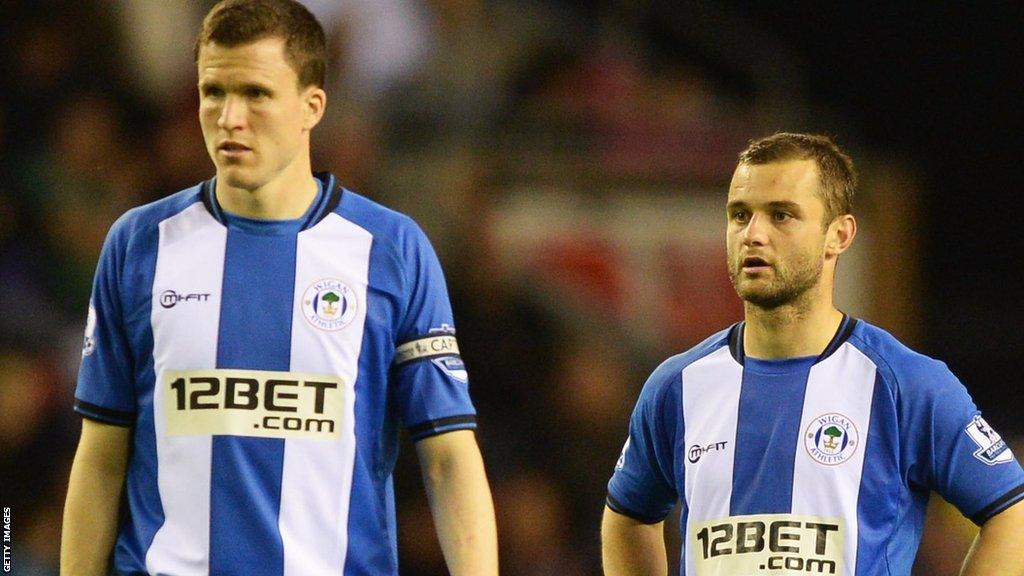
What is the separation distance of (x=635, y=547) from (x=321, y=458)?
1.02 meters

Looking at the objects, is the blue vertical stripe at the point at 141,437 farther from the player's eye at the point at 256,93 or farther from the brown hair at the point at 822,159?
the brown hair at the point at 822,159

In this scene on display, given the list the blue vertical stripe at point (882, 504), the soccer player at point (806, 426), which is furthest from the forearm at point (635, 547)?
the blue vertical stripe at point (882, 504)

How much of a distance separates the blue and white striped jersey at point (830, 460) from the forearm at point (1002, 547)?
30 millimetres

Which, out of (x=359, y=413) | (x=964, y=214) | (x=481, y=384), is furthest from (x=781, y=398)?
(x=964, y=214)

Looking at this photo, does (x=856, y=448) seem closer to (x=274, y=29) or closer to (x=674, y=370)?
(x=674, y=370)

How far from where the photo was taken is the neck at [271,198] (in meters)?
3.71

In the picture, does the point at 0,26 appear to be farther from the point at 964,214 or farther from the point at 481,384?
the point at 964,214

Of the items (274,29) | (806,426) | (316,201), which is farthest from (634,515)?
(274,29)

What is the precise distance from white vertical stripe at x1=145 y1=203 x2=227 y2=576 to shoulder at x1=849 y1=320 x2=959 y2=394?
1467 millimetres

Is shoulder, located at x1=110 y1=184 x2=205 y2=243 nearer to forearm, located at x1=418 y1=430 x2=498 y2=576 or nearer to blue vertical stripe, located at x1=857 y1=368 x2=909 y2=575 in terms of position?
forearm, located at x1=418 y1=430 x2=498 y2=576

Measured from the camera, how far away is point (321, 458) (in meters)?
3.59

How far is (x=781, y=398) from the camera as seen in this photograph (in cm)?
398

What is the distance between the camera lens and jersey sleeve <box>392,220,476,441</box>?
146 inches

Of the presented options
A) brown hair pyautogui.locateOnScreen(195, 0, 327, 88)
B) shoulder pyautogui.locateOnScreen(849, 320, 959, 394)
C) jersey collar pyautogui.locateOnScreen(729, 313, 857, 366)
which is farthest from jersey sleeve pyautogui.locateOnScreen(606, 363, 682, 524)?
brown hair pyautogui.locateOnScreen(195, 0, 327, 88)
